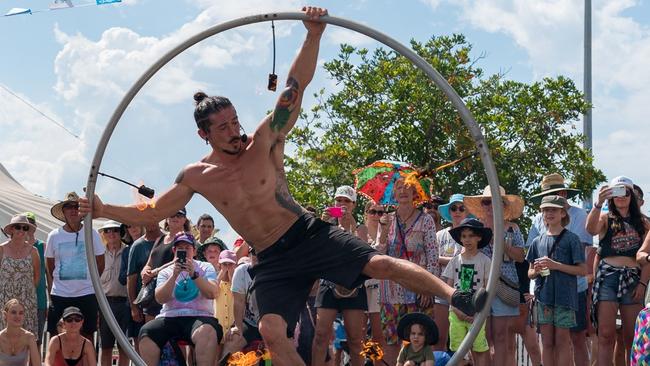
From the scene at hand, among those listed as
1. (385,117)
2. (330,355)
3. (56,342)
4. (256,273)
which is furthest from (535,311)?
(385,117)

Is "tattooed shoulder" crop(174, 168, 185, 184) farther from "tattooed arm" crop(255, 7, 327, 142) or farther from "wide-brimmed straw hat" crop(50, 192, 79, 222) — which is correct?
"wide-brimmed straw hat" crop(50, 192, 79, 222)

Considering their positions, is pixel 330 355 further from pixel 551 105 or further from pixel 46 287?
pixel 551 105

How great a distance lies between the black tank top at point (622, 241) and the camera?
10.9m

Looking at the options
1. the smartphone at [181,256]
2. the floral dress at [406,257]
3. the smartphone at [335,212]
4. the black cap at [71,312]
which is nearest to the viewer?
the floral dress at [406,257]

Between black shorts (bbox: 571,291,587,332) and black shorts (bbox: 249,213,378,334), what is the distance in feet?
10.9

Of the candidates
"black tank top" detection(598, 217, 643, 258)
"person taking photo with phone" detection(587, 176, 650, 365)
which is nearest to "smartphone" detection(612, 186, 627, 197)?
"person taking photo with phone" detection(587, 176, 650, 365)

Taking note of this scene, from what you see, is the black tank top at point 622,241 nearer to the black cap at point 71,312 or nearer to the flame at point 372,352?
the flame at point 372,352

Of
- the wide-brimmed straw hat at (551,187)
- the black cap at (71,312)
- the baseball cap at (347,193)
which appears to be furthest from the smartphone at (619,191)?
the black cap at (71,312)

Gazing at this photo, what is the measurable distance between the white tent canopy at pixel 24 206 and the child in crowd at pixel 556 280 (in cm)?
1031

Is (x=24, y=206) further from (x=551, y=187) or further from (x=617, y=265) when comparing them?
(x=617, y=265)

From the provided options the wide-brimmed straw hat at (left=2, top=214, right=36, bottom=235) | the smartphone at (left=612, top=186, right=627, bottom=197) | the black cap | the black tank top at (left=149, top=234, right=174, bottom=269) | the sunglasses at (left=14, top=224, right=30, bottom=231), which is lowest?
the black cap

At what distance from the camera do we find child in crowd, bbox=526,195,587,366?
11062 millimetres

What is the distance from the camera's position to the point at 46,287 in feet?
43.4

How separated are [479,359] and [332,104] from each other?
11276mm
